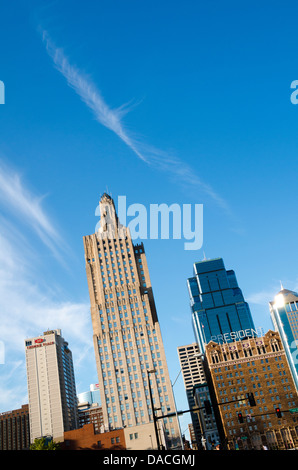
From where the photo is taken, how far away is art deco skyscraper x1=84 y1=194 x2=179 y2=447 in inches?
4395

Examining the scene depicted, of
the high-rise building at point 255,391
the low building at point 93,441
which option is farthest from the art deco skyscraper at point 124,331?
the high-rise building at point 255,391

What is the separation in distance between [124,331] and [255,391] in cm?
4774

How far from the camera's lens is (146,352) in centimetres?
11994

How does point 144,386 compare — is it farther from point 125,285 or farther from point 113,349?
point 125,285

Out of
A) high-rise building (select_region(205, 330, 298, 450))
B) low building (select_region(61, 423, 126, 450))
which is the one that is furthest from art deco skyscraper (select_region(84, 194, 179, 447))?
high-rise building (select_region(205, 330, 298, 450))

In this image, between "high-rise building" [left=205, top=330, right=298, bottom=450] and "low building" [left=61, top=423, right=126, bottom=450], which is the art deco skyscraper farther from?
"high-rise building" [left=205, top=330, right=298, bottom=450]

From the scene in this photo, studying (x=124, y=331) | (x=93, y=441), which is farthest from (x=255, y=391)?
(x=93, y=441)

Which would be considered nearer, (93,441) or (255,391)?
(93,441)

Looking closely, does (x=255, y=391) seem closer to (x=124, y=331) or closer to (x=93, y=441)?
(x=124, y=331)

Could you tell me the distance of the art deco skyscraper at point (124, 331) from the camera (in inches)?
4395

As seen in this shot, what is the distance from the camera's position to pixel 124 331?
124 meters

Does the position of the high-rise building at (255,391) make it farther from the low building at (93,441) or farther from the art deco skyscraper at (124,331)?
the low building at (93,441)
